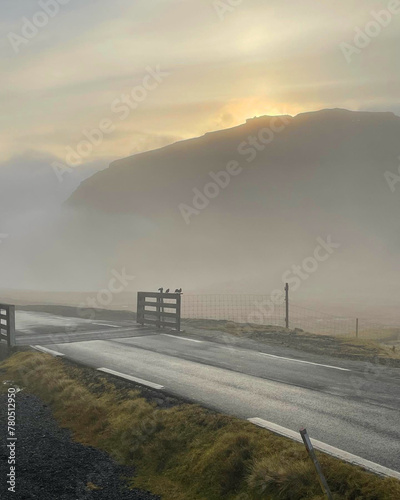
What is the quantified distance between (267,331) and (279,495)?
16053 millimetres

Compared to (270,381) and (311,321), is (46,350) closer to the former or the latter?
(270,381)

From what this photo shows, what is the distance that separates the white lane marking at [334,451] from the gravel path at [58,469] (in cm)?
224

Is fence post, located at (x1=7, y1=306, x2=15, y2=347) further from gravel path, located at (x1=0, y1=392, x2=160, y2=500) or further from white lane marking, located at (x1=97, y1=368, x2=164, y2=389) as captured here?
gravel path, located at (x1=0, y1=392, x2=160, y2=500)

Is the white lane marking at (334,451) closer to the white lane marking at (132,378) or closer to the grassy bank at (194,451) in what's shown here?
the grassy bank at (194,451)

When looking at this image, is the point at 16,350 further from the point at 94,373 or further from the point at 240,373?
the point at 240,373

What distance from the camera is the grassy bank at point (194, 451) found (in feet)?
21.8

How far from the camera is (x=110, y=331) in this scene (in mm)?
22312

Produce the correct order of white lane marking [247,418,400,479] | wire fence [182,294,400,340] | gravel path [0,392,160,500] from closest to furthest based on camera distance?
white lane marking [247,418,400,479] → gravel path [0,392,160,500] → wire fence [182,294,400,340]

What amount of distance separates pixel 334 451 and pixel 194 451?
215 cm

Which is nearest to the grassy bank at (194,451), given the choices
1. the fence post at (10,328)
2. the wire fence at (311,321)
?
the fence post at (10,328)

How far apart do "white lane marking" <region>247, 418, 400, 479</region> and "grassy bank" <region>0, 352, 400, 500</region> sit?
0.64 feet

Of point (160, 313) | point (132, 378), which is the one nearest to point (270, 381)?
point (132, 378)

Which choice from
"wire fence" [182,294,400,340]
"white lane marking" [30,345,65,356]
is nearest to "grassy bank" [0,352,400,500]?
Answer: "white lane marking" [30,345,65,356]

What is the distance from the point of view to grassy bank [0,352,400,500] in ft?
21.8
